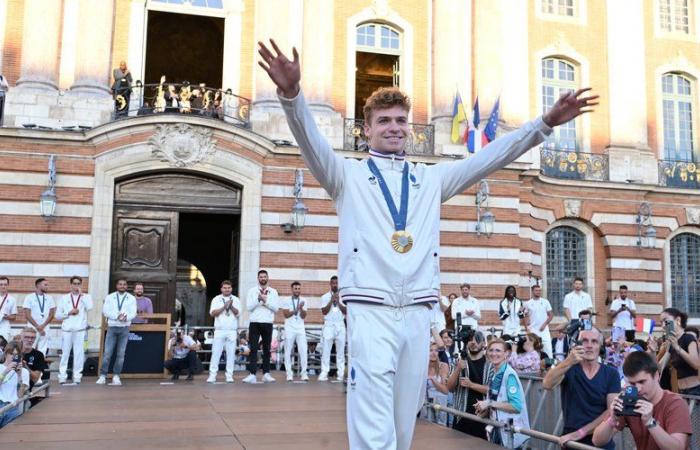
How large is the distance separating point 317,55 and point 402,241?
57.7 ft

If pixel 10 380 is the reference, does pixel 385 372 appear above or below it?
above

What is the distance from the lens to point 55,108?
60.6ft

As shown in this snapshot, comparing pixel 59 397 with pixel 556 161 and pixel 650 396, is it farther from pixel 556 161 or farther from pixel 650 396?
pixel 556 161

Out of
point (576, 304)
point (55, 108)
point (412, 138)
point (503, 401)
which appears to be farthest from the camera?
point (412, 138)

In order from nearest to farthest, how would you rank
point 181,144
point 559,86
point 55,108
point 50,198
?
point 50,198 < point 55,108 < point 181,144 < point 559,86

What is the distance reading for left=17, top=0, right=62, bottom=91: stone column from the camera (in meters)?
18.7

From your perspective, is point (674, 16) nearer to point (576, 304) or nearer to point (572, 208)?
point (572, 208)

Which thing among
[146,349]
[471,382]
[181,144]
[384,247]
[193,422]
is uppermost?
[181,144]

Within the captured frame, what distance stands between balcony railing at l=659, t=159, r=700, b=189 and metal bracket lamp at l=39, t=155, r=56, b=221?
18.7 metres

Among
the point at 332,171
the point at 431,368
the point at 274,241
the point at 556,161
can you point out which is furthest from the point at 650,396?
the point at 556,161

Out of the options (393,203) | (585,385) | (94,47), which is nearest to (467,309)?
(585,385)

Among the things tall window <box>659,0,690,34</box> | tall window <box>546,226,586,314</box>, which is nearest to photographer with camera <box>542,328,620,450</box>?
tall window <box>546,226,586,314</box>

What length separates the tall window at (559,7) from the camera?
974 inches

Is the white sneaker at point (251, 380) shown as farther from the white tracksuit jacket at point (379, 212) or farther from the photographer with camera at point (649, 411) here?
the white tracksuit jacket at point (379, 212)
